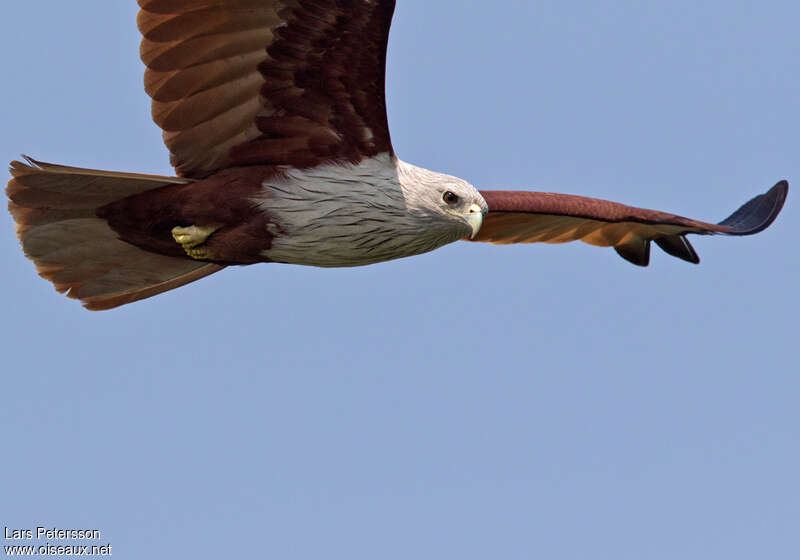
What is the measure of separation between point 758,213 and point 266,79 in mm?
4662

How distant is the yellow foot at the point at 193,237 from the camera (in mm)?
8711

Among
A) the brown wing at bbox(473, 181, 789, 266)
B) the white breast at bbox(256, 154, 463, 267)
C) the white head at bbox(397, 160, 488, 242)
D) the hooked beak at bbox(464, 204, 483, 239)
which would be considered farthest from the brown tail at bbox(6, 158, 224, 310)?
the brown wing at bbox(473, 181, 789, 266)

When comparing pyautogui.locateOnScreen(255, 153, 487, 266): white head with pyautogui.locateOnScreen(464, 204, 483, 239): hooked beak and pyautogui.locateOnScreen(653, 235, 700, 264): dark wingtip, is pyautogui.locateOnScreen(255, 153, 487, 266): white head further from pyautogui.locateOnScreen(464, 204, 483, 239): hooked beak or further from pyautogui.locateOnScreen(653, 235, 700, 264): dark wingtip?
pyautogui.locateOnScreen(653, 235, 700, 264): dark wingtip

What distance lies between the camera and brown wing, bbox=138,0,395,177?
→ 8.01 meters

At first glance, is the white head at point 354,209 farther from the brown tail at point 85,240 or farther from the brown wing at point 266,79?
the brown tail at point 85,240

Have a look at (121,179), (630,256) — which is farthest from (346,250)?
(630,256)

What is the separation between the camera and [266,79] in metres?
8.38

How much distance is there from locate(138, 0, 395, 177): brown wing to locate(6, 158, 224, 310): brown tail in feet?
1.50

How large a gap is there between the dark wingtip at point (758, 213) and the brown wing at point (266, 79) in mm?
3595

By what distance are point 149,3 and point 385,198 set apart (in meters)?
2.02

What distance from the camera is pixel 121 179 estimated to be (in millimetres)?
8492

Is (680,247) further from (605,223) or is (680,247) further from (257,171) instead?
(257,171)

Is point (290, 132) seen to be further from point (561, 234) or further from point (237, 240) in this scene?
point (561, 234)

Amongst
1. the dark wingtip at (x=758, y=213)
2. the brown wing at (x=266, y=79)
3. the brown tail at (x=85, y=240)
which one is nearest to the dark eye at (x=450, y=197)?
the brown wing at (x=266, y=79)
